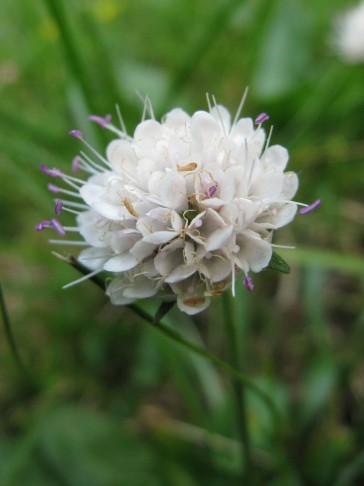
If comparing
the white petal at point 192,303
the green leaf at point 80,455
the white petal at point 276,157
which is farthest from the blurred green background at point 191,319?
the white petal at point 276,157

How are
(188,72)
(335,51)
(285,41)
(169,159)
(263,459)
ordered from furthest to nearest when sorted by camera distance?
1. (285,41)
2. (335,51)
3. (188,72)
4. (263,459)
5. (169,159)

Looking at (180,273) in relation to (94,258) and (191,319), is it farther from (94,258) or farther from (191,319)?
(191,319)

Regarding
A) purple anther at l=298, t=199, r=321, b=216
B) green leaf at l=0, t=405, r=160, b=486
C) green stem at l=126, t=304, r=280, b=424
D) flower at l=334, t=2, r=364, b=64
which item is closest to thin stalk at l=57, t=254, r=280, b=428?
green stem at l=126, t=304, r=280, b=424

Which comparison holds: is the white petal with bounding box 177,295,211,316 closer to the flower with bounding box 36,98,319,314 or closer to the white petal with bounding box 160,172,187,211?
the flower with bounding box 36,98,319,314

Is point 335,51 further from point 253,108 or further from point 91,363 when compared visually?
point 91,363

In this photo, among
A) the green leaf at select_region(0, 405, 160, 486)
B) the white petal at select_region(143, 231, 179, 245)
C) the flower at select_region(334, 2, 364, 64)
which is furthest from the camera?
the flower at select_region(334, 2, 364, 64)

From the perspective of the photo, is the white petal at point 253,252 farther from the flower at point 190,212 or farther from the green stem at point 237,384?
the green stem at point 237,384

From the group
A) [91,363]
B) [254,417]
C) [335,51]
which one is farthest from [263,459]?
[335,51]
